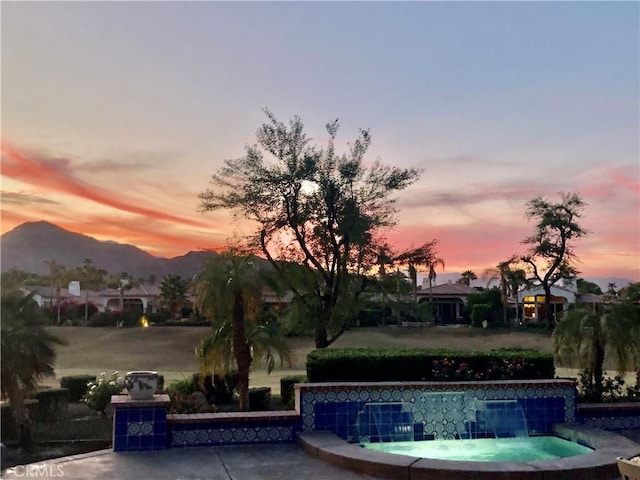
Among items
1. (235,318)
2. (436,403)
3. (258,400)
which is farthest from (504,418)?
(258,400)

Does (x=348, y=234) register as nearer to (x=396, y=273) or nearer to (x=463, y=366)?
(x=396, y=273)

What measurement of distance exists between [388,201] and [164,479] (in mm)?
17215

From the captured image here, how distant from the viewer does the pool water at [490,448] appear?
9.16m

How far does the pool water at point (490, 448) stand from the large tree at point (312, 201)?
39.0ft

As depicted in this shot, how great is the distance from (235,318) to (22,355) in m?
5.65

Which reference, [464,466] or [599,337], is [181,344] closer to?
[599,337]

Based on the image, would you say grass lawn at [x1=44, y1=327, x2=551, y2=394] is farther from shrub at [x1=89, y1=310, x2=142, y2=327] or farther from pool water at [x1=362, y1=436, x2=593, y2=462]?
pool water at [x1=362, y1=436, x2=593, y2=462]

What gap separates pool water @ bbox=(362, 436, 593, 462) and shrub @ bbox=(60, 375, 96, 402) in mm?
15234

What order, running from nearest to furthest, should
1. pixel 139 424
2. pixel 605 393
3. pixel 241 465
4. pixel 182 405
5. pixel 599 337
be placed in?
pixel 241 465 → pixel 139 424 → pixel 605 393 → pixel 599 337 → pixel 182 405

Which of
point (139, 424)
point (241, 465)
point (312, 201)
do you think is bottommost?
point (241, 465)

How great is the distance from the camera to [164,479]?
23.4 feet

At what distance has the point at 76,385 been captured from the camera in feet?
70.3

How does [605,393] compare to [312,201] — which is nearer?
[605,393]

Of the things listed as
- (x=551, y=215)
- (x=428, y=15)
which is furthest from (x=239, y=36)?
(x=551, y=215)
